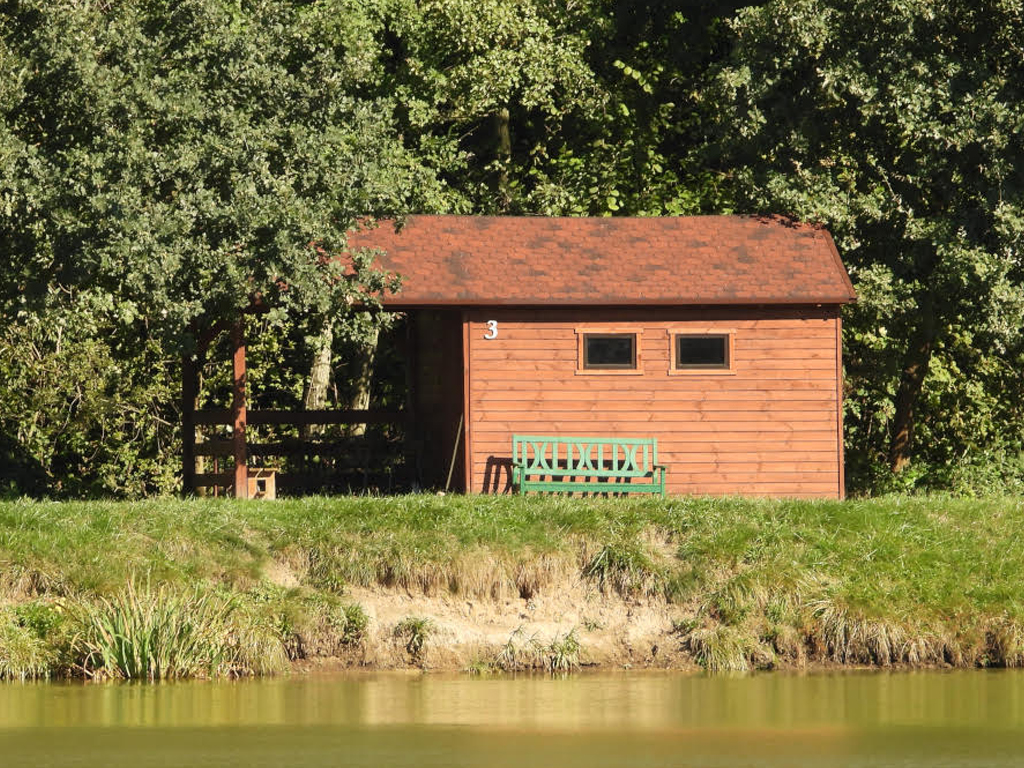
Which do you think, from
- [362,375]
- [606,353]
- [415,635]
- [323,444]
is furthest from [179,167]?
[362,375]

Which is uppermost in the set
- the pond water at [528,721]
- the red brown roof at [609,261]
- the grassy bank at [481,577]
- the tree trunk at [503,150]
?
the tree trunk at [503,150]

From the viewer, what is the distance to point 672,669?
61.8 ft

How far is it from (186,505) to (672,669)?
6158mm

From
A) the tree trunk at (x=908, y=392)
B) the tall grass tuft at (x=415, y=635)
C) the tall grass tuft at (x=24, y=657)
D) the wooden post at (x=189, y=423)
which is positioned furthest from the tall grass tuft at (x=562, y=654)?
the tree trunk at (x=908, y=392)

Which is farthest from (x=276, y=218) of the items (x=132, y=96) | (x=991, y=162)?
(x=991, y=162)

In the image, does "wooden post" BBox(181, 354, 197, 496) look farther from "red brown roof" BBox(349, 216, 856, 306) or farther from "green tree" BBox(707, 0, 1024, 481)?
"green tree" BBox(707, 0, 1024, 481)

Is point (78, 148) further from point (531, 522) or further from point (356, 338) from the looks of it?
point (531, 522)

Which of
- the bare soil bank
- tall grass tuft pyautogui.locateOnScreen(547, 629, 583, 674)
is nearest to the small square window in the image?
the bare soil bank

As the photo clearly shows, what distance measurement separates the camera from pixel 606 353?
23953 mm

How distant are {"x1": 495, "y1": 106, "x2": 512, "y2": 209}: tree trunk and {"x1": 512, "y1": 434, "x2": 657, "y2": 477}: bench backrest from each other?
8.28 metres

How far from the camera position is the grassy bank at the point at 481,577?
1778 centimetres

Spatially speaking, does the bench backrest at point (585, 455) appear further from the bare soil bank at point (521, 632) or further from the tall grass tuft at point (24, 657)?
the tall grass tuft at point (24, 657)

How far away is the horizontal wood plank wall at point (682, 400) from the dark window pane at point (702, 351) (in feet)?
0.43

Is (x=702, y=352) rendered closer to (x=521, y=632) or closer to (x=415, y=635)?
(x=521, y=632)
